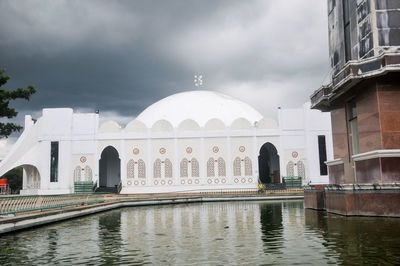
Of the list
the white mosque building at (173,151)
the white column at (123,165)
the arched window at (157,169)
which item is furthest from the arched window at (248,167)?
the white column at (123,165)

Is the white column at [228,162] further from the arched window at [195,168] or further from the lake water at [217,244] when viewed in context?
the lake water at [217,244]

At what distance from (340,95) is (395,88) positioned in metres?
2.33

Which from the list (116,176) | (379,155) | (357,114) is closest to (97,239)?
(379,155)

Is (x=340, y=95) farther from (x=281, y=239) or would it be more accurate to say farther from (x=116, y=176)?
(x=116, y=176)

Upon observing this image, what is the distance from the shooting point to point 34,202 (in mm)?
13953

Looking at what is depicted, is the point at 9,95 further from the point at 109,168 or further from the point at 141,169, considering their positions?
the point at 109,168

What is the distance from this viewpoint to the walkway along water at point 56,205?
11172mm

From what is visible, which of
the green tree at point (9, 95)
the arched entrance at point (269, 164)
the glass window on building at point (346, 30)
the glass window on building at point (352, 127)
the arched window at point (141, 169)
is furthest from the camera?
the arched entrance at point (269, 164)

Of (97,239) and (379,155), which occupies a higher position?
(379,155)

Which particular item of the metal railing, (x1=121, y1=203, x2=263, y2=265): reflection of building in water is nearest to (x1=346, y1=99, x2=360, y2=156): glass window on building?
(x1=121, y1=203, x2=263, y2=265): reflection of building in water

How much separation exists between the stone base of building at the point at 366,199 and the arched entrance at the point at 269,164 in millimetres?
26372

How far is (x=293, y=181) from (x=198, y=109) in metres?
12.9

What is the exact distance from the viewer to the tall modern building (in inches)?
425

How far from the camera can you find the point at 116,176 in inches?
1687
